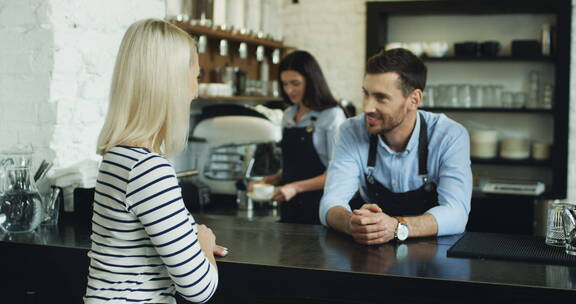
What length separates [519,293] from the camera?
1.55 metres

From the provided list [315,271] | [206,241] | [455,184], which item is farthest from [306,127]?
[206,241]

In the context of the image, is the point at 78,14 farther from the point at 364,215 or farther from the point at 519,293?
the point at 519,293

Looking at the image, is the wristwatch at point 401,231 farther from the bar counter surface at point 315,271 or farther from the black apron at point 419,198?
the black apron at point 419,198

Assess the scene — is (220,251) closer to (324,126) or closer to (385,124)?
(385,124)

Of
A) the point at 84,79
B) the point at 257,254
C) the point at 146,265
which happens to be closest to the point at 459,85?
the point at 84,79

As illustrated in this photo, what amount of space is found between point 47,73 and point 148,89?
4.48ft

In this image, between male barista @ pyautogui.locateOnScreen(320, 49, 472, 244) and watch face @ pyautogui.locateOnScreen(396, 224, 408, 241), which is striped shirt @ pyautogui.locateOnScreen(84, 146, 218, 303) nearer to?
watch face @ pyautogui.locateOnScreen(396, 224, 408, 241)

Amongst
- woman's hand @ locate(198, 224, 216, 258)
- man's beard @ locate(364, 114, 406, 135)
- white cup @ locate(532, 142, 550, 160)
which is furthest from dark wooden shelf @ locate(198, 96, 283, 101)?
woman's hand @ locate(198, 224, 216, 258)

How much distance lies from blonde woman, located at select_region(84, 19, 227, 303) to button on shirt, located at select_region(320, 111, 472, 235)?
3.38 ft

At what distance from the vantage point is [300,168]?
11.3 feet

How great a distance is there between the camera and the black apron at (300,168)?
130 inches

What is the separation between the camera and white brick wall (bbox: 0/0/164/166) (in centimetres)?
254

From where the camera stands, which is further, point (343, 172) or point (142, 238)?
point (343, 172)

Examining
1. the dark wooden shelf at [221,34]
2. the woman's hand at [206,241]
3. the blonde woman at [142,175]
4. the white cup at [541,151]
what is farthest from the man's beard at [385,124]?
the white cup at [541,151]
